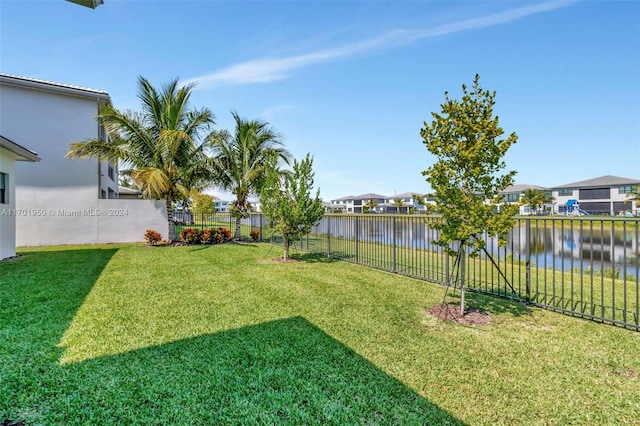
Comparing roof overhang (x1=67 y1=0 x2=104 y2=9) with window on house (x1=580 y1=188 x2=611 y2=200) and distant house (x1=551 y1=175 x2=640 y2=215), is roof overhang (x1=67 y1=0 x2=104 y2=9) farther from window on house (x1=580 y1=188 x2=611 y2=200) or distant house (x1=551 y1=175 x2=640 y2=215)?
window on house (x1=580 y1=188 x2=611 y2=200)

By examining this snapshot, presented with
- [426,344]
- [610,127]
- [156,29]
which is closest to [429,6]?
[156,29]

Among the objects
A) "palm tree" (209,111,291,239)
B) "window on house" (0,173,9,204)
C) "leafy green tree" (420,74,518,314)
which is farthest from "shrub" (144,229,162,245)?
"leafy green tree" (420,74,518,314)

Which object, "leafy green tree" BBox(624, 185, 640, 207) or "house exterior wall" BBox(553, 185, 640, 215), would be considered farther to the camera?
"house exterior wall" BBox(553, 185, 640, 215)

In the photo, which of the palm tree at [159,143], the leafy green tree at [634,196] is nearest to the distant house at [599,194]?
the leafy green tree at [634,196]

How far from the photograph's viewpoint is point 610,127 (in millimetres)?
17719

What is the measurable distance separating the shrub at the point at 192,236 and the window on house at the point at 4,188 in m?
5.61

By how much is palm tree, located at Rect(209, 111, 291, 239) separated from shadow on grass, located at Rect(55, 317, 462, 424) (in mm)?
10633

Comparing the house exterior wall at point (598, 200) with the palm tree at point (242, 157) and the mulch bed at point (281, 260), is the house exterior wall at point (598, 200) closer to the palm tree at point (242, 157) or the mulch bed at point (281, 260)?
the palm tree at point (242, 157)

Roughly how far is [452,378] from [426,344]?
29.2 inches

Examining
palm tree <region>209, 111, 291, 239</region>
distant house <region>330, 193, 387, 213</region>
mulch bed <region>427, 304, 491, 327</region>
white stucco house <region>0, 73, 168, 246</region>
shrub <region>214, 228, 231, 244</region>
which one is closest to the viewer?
mulch bed <region>427, 304, 491, 327</region>

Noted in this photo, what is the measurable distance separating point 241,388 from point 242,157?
12.2 metres

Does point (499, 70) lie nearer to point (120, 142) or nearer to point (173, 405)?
point (173, 405)

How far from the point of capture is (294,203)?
9.36m

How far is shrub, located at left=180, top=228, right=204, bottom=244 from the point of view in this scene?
521 inches
